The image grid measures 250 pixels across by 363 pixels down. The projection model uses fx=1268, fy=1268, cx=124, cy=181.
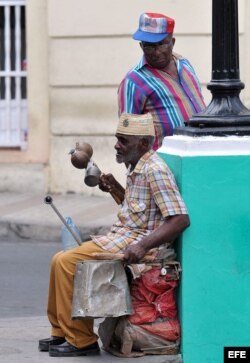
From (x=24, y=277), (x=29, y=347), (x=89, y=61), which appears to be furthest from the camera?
(x=89, y=61)

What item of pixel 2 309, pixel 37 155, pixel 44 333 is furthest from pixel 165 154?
pixel 37 155

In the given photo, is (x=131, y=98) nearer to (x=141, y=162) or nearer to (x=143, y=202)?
(x=141, y=162)

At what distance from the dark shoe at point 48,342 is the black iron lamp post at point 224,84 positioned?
49.3 inches

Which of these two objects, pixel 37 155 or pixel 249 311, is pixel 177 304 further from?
pixel 37 155

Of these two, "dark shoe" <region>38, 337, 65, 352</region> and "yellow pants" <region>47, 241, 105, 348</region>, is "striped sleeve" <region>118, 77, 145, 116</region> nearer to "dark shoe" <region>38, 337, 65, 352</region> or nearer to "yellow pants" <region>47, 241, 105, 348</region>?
"yellow pants" <region>47, 241, 105, 348</region>

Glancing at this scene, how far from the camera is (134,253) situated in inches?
248

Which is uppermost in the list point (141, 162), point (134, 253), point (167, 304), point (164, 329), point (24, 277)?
point (141, 162)

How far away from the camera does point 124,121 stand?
6570 mm

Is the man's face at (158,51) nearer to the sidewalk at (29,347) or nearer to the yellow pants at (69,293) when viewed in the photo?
the yellow pants at (69,293)

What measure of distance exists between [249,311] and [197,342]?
0.30 metres

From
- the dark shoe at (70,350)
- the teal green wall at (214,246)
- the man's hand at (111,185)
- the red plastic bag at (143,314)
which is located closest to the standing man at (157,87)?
the man's hand at (111,185)

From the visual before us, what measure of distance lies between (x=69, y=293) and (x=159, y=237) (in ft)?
1.83

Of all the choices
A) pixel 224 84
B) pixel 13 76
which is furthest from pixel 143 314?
pixel 13 76

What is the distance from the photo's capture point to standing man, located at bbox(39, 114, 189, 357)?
20.7 ft
